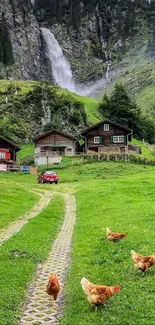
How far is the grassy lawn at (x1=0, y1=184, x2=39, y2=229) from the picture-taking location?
32.6m

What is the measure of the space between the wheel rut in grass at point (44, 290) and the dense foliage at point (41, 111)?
9483cm

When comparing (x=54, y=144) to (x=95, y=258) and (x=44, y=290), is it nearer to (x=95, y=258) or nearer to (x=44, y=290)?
(x=95, y=258)

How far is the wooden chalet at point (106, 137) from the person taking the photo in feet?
328

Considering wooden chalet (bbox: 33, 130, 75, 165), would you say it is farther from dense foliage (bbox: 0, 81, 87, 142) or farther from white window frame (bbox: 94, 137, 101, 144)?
dense foliage (bbox: 0, 81, 87, 142)

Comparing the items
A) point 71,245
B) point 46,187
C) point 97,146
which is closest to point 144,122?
point 97,146

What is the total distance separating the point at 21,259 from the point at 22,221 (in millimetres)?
13034

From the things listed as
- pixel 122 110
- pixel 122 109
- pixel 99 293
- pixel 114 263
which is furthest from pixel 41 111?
pixel 99 293

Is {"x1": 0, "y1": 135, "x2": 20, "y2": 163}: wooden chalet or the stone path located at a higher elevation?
{"x1": 0, "y1": 135, "x2": 20, "y2": 163}: wooden chalet

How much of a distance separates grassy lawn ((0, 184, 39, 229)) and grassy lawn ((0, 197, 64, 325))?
2.59 metres

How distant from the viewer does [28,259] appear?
18.3m

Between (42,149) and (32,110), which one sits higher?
(32,110)

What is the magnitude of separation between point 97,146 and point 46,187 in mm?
44995

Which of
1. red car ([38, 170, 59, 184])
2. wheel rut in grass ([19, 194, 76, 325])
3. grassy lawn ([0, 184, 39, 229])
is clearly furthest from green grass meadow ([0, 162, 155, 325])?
red car ([38, 170, 59, 184])

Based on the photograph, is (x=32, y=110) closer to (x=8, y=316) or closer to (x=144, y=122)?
(x=144, y=122)
